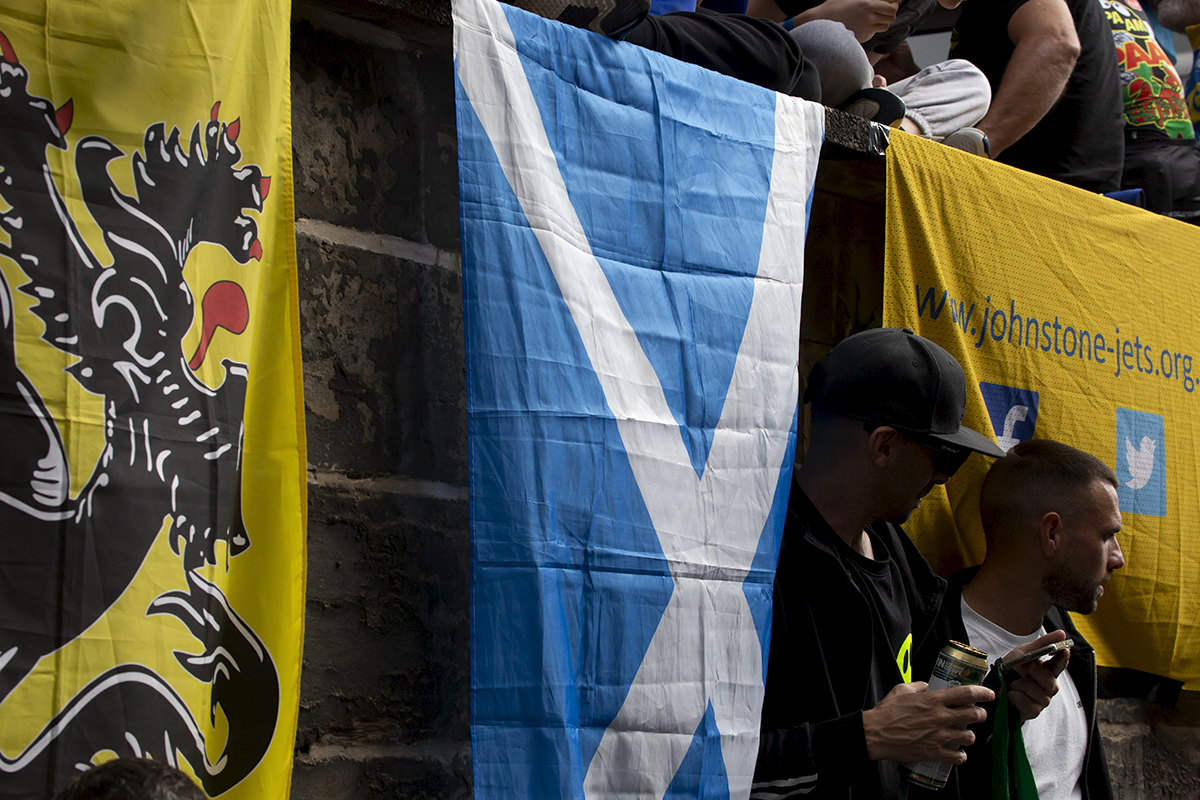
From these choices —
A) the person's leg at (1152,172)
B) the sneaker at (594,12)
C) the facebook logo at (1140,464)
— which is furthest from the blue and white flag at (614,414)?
the person's leg at (1152,172)

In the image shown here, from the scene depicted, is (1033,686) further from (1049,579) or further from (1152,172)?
(1152,172)

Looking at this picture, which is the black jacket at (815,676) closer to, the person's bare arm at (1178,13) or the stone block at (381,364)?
the stone block at (381,364)

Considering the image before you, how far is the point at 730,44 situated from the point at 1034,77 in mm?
1331

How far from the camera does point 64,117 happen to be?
5.16 feet

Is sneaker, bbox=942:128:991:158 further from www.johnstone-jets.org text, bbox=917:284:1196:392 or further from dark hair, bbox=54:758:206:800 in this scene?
dark hair, bbox=54:758:206:800

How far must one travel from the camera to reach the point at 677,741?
1.98 m

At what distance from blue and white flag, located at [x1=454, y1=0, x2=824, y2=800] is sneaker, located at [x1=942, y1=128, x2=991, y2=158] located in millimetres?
1015

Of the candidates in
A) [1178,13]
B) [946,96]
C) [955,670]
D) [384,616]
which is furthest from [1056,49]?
[384,616]

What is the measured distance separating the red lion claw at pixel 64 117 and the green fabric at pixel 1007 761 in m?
2.09

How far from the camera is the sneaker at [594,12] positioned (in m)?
2.14

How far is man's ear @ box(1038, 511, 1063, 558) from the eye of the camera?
2.73m

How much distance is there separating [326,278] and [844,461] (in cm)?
112

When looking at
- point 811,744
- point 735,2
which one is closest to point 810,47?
point 735,2

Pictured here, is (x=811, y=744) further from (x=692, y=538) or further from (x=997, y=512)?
(x=997, y=512)
